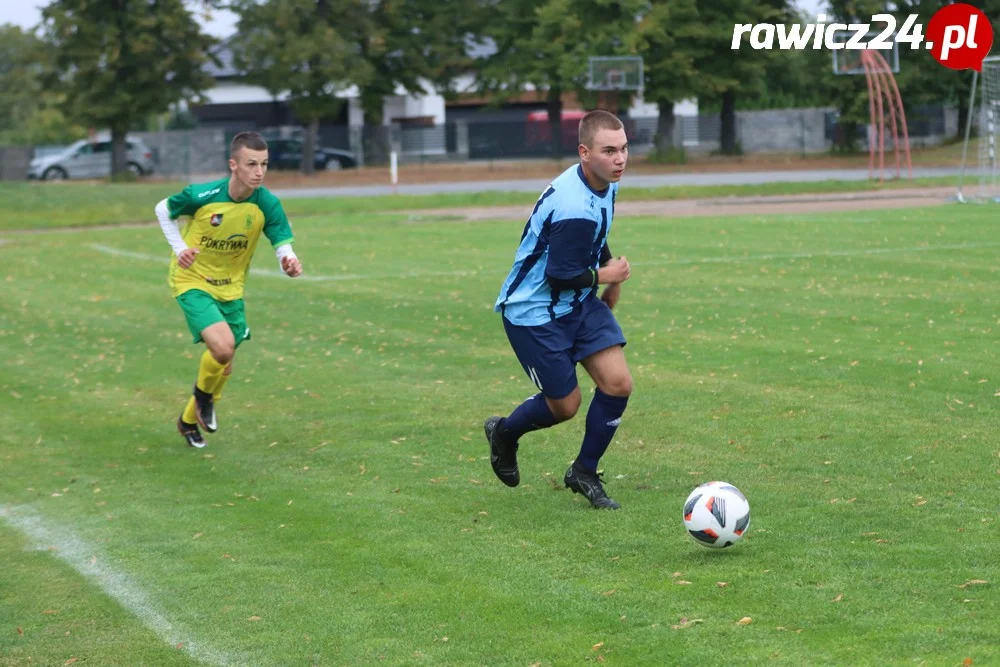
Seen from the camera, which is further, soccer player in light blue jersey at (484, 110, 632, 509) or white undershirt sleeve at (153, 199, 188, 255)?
white undershirt sleeve at (153, 199, 188, 255)

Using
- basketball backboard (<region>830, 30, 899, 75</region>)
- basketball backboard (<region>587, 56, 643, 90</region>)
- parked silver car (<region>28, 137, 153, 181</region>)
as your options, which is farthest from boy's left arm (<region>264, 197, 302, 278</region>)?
parked silver car (<region>28, 137, 153, 181</region>)

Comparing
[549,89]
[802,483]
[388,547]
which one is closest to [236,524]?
[388,547]

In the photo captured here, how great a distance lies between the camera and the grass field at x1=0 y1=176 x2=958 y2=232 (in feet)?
107

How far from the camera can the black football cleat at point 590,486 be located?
6.88 m

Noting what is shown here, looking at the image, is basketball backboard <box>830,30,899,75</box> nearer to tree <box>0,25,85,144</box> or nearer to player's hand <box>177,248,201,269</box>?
tree <box>0,25,85,144</box>

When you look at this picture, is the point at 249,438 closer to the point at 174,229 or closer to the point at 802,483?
the point at 174,229

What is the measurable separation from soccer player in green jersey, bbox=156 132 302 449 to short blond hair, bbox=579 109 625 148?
2892mm

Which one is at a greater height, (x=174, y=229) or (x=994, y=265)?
(x=174, y=229)

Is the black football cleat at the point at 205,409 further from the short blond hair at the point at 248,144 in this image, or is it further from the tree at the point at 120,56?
the tree at the point at 120,56

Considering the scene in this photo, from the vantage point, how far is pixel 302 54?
165 feet

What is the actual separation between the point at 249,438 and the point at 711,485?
421 centimetres

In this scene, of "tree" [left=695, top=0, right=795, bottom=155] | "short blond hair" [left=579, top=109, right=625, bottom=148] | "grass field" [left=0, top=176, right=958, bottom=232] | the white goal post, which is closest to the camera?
"short blond hair" [left=579, top=109, right=625, bottom=148]

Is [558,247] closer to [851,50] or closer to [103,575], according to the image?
[103,575]

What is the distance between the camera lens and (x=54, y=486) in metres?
8.05
